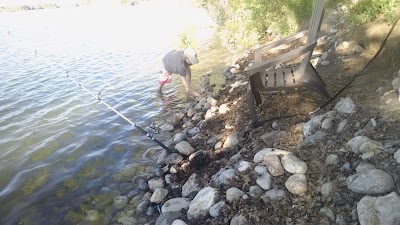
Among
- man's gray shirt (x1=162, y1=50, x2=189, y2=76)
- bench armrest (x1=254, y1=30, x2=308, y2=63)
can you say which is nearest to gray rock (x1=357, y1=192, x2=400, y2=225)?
bench armrest (x1=254, y1=30, x2=308, y2=63)

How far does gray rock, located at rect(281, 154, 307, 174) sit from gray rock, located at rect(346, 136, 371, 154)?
0.54 m

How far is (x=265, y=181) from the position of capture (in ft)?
10.7

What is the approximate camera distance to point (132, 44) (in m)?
19.1

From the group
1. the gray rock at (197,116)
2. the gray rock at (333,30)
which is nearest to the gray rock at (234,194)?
the gray rock at (197,116)

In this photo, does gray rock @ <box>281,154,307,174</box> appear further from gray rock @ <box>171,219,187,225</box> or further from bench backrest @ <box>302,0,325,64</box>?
bench backrest @ <box>302,0,325,64</box>

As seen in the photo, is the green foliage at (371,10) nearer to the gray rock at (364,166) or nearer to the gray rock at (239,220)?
the gray rock at (364,166)

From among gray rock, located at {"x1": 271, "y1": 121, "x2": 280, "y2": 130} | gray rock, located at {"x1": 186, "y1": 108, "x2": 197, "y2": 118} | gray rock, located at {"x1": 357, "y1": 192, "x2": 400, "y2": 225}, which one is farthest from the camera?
gray rock, located at {"x1": 186, "y1": 108, "x2": 197, "y2": 118}

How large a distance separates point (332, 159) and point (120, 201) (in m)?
3.31

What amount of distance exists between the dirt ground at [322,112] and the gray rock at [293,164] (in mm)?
77

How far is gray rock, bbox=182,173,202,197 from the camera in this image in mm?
4079

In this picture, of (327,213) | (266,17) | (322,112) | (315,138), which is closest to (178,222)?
(327,213)

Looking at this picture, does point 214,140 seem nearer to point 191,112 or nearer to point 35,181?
point 191,112

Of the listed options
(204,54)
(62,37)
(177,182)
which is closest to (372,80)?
(177,182)

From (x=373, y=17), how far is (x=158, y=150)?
477 cm
